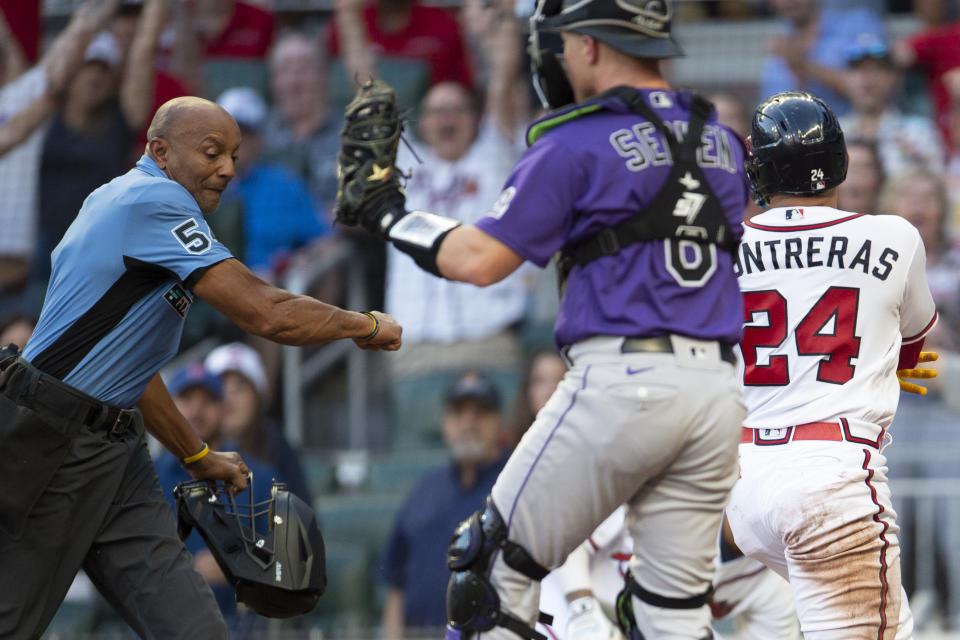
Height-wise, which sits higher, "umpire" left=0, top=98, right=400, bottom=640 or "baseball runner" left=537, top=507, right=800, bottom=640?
"umpire" left=0, top=98, right=400, bottom=640

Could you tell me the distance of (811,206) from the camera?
4.77 metres

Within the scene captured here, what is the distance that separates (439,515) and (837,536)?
3772mm

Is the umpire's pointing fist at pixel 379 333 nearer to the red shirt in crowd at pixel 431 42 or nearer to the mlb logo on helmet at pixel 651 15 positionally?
the mlb logo on helmet at pixel 651 15

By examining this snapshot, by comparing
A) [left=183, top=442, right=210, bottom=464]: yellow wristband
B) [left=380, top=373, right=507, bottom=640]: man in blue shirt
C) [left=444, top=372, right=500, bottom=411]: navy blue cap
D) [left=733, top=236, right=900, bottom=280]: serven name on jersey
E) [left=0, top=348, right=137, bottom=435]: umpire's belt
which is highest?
[left=733, top=236, right=900, bottom=280]: serven name on jersey

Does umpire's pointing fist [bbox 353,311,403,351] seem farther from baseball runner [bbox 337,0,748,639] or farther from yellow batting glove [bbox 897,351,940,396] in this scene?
yellow batting glove [bbox 897,351,940,396]

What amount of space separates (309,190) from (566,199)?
21.1 feet

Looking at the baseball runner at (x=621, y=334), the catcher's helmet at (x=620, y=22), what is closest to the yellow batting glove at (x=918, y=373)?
the baseball runner at (x=621, y=334)

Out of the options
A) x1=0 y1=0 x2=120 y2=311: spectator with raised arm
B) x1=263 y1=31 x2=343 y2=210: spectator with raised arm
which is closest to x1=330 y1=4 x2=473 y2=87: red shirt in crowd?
x1=263 y1=31 x2=343 y2=210: spectator with raised arm

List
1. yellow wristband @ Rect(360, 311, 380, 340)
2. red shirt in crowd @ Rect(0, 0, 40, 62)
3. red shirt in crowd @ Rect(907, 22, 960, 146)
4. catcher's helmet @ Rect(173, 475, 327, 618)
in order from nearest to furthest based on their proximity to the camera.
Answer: yellow wristband @ Rect(360, 311, 380, 340), catcher's helmet @ Rect(173, 475, 327, 618), red shirt in crowd @ Rect(907, 22, 960, 146), red shirt in crowd @ Rect(0, 0, 40, 62)

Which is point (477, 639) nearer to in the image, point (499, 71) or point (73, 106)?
point (499, 71)

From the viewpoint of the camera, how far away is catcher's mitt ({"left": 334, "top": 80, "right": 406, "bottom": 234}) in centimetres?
416

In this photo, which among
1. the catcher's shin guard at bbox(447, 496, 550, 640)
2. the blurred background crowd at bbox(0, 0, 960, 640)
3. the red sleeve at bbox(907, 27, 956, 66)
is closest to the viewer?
the catcher's shin guard at bbox(447, 496, 550, 640)

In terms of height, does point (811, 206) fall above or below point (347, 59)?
below

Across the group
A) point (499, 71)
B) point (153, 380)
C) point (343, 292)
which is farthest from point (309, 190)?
point (153, 380)
